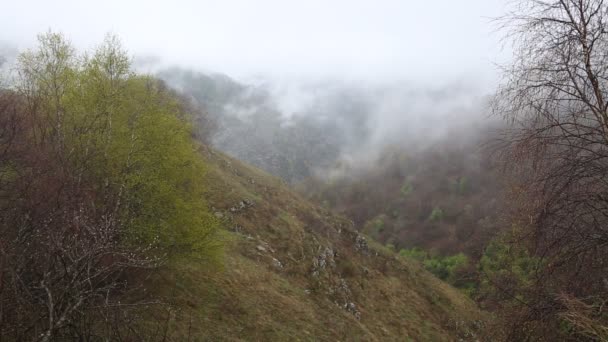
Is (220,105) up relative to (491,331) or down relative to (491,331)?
up

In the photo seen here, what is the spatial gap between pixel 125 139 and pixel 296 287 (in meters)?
13.0

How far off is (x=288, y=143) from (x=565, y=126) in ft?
603

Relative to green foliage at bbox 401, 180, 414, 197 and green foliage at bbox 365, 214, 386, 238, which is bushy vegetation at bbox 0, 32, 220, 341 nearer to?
green foliage at bbox 365, 214, 386, 238

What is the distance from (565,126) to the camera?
6695mm

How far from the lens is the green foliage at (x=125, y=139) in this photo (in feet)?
42.9

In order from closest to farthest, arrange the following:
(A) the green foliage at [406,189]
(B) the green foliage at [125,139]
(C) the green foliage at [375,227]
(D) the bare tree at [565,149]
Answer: (D) the bare tree at [565,149] < (B) the green foliage at [125,139] < (C) the green foliage at [375,227] < (A) the green foliage at [406,189]

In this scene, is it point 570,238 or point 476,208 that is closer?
point 570,238

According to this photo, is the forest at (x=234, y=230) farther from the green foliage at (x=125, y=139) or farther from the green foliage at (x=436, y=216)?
the green foliage at (x=436, y=216)

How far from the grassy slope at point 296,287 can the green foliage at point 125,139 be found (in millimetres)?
2736

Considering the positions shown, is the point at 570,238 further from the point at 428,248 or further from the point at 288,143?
the point at 288,143

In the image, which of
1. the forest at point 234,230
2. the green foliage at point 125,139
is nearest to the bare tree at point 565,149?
the forest at point 234,230

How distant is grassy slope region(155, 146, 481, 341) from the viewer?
1565 centimetres

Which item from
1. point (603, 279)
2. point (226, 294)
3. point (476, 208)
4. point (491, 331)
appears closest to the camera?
point (603, 279)

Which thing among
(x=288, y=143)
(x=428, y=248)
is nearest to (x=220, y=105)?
(x=288, y=143)
